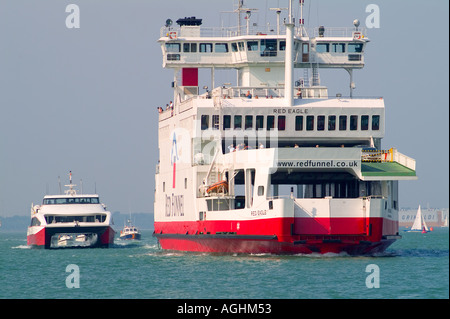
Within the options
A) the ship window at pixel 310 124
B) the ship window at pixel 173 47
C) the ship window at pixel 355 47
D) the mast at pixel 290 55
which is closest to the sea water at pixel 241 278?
the ship window at pixel 310 124

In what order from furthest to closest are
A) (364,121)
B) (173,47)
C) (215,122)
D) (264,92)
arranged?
1. (173,47)
2. (264,92)
3. (215,122)
4. (364,121)

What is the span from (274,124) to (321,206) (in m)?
7.87

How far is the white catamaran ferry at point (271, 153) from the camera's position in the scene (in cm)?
4484

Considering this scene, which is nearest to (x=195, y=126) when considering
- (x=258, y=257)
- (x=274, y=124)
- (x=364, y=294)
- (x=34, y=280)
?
(x=274, y=124)

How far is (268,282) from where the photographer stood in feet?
124

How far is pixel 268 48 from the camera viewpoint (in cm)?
5753

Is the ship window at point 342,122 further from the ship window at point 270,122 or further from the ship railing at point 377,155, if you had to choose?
the ship window at point 270,122

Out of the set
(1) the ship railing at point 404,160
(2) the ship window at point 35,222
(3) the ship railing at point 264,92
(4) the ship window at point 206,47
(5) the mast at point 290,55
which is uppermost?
(4) the ship window at point 206,47

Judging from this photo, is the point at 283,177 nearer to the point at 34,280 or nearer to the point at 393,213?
the point at 393,213

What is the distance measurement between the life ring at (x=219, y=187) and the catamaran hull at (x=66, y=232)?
25774 millimetres

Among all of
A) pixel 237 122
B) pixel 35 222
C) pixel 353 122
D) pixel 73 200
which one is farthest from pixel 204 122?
pixel 35 222

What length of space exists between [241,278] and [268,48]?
70.7 feet

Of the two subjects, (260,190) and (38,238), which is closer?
(260,190)

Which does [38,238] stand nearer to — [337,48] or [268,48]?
[268,48]
